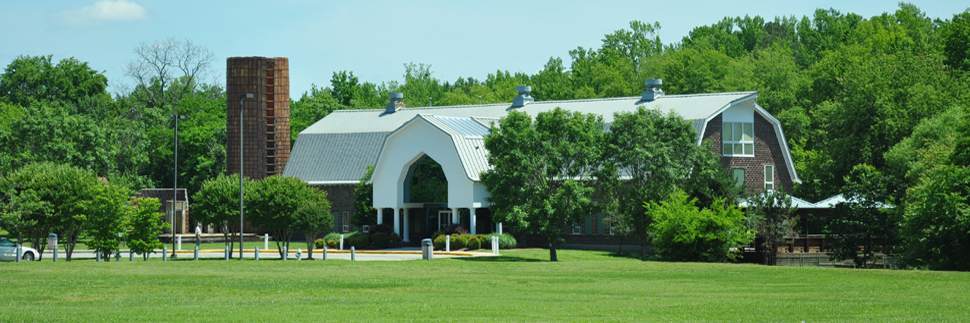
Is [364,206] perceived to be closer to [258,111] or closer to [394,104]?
[258,111]

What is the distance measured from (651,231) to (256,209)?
58.8ft

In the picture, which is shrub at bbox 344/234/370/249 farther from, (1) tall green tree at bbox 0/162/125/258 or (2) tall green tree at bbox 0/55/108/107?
(2) tall green tree at bbox 0/55/108/107

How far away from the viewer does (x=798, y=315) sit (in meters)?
19.3

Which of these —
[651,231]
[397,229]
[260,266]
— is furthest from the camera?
[397,229]

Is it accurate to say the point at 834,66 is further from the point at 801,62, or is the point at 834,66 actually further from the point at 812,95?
the point at 801,62

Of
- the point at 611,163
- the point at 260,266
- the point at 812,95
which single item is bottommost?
the point at 260,266

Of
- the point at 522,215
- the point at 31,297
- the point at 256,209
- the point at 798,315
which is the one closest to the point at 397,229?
the point at 256,209

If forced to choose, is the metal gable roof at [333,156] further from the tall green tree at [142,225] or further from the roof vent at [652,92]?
the tall green tree at [142,225]

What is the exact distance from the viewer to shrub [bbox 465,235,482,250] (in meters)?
52.4

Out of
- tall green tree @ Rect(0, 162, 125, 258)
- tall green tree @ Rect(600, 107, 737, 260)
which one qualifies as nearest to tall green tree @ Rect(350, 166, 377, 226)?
tall green tree @ Rect(600, 107, 737, 260)

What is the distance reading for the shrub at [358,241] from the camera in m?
56.3

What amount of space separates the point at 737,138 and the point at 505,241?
44.3 feet

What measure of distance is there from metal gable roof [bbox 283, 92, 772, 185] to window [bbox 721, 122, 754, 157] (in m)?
1.41

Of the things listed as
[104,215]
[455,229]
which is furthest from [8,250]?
[455,229]
